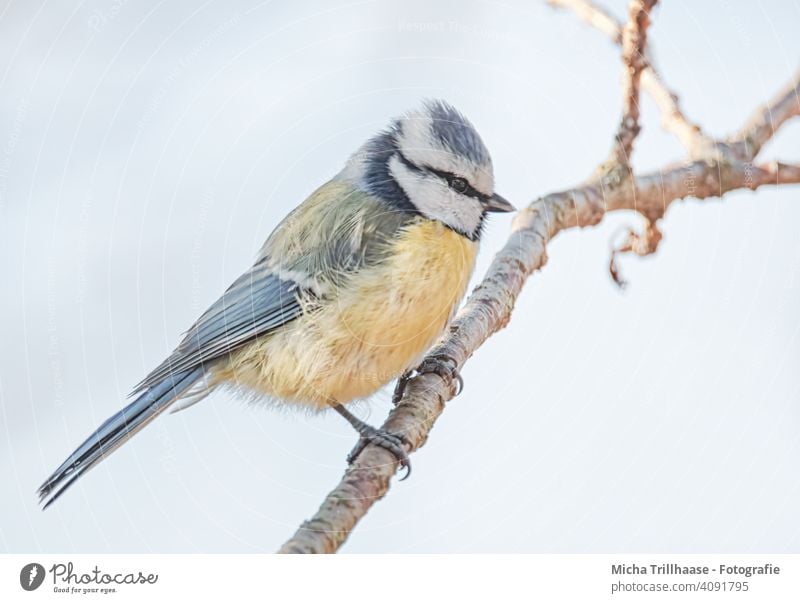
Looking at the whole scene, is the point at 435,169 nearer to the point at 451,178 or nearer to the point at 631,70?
the point at 451,178

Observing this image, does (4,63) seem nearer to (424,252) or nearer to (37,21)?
(37,21)

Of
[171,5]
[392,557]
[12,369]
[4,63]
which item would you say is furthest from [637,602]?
[4,63]

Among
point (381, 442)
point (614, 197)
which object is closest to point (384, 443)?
point (381, 442)

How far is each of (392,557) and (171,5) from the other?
72 centimetres

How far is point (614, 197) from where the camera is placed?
107cm

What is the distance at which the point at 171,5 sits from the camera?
1025 mm

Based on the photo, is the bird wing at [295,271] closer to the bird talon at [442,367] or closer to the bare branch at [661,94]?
the bird talon at [442,367]

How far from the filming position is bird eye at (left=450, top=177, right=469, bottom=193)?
0.98 m

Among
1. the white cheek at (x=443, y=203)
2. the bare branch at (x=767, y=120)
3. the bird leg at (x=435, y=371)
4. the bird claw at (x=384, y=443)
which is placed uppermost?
the bare branch at (x=767, y=120)

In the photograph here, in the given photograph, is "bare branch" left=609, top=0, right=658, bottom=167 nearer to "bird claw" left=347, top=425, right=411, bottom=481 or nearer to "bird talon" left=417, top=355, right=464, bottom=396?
"bird talon" left=417, top=355, right=464, bottom=396

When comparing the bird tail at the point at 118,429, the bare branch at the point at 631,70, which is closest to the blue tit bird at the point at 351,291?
the bird tail at the point at 118,429

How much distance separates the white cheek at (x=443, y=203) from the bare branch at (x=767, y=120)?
1.17 ft

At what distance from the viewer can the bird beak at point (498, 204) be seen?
99 centimetres

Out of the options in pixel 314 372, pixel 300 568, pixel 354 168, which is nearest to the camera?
pixel 300 568
